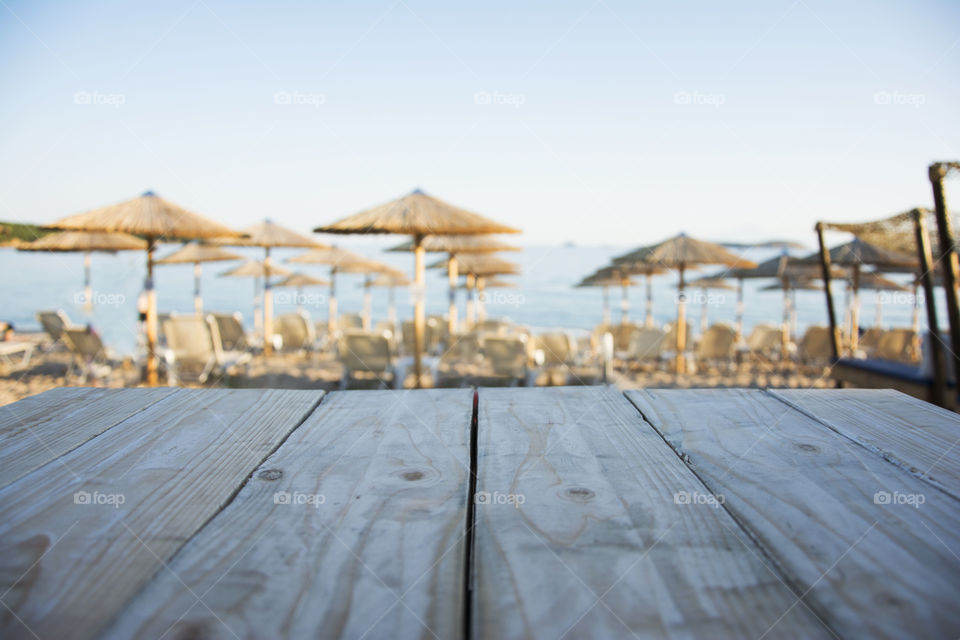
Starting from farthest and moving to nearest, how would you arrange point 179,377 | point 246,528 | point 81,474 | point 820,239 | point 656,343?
1. point 656,343
2. point 179,377
3. point 820,239
4. point 81,474
5. point 246,528

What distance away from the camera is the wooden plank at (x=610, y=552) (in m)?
0.44

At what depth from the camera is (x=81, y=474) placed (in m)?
0.70

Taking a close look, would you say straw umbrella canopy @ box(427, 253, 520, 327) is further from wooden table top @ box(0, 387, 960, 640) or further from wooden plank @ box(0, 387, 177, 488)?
wooden table top @ box(0, 387, 960, 640)

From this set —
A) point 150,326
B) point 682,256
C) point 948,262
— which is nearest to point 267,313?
point 150,326

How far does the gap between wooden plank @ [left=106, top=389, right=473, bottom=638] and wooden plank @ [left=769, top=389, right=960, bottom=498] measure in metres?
0.61

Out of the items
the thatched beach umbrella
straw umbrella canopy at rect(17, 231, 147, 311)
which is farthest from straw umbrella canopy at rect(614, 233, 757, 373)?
straw umbrella canopy at rect(17, 231, 147, 311)

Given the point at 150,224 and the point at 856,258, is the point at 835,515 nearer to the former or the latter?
the point at 150,224

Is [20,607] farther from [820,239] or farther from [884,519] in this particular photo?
[820,239]

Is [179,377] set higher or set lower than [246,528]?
lower

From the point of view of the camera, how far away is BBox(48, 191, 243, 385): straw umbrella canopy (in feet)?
22.1

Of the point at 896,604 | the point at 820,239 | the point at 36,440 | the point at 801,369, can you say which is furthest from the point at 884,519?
the point at 801,369

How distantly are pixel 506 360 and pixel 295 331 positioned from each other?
6.17 metres

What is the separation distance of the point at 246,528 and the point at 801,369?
42.1ft

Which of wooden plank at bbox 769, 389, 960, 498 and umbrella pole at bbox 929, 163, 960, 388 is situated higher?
umbrella pole at bbox 929, 163, 960, 388
